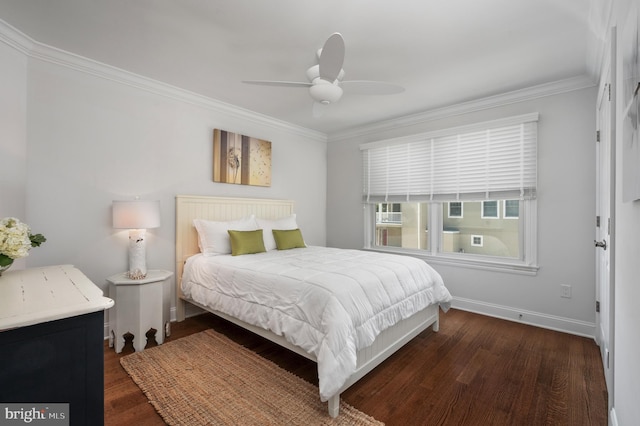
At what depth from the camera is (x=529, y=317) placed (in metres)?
3.19

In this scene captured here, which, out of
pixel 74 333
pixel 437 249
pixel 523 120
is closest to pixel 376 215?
pixel 437 249

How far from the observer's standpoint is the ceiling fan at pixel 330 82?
172 centimetres

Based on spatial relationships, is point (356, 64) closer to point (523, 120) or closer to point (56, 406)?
point (523, 120)

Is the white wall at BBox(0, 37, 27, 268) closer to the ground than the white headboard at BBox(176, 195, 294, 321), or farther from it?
farther from it

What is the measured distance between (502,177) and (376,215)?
1.86 m

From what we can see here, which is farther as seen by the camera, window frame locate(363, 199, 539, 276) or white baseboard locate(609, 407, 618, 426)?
window frame locate(363, 199, 539, 276)

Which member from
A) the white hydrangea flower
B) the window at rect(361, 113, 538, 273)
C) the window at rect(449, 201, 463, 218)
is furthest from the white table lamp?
the window at rect(449, 201, 463, 218)

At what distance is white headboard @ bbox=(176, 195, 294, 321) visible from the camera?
329cm

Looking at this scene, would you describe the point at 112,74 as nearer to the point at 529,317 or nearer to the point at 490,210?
the point at 490,210

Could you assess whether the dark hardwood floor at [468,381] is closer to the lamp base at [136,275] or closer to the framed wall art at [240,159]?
the lamp base at [136,275]

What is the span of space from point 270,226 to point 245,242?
0.64 m

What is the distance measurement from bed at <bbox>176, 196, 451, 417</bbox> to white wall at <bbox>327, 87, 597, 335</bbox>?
0.94 m

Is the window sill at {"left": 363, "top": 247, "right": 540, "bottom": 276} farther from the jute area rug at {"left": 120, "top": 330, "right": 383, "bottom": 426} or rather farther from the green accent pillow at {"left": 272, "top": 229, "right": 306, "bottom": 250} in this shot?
the jute area rug at {"left": 120, "top": 330, "right": 383, "bottom": 426}

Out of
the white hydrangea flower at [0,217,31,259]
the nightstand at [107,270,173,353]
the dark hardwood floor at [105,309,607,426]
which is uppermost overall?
the white hydrangea flower at [0,217,31,259]
